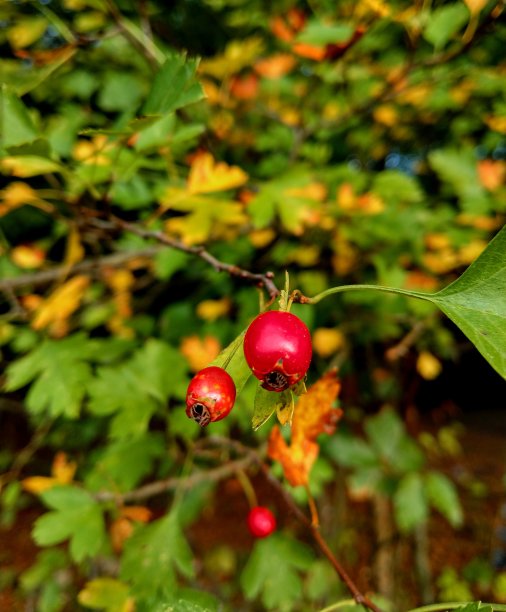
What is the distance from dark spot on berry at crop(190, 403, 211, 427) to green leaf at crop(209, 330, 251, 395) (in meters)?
0.05

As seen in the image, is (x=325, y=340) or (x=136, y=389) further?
(x=325, y=340)

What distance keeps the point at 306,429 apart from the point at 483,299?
0.43 m

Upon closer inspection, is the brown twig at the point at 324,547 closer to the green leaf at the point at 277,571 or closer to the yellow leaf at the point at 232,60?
the green leaf at the point at 277,571

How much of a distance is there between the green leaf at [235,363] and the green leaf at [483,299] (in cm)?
25

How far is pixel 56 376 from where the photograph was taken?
1172mm

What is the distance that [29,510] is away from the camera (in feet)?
12.1

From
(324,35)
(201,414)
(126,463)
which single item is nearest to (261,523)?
(126,463)

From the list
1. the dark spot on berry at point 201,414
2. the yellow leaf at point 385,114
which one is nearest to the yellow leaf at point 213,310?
the dark spot on berry at point 201,414

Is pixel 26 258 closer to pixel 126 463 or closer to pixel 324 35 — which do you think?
pixel 126 463

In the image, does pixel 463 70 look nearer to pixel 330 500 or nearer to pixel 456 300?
pixel 456 300

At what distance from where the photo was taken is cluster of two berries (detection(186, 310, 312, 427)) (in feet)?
1.45

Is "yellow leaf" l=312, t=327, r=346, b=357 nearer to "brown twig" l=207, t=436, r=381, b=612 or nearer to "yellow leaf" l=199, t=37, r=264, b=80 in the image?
"brown twig" l=207, t=436, r=381, b=612

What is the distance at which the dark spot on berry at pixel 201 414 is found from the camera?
1.57ft

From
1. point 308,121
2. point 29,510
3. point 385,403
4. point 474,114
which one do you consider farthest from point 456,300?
point 29,510
